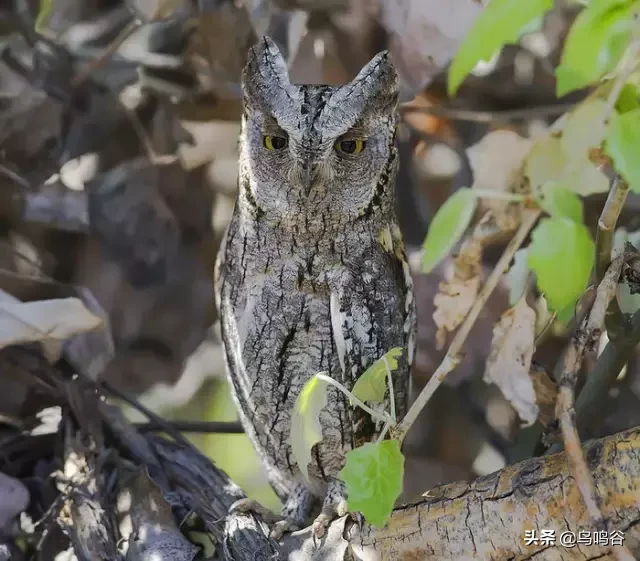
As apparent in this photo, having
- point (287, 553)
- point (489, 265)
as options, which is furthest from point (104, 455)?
point (489, 265)

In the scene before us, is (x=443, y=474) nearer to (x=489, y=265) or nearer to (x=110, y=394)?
(x=489, y=265)

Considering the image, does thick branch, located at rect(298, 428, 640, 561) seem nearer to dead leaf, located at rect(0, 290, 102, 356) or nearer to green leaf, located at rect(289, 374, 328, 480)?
green leaf, located at rect(289, 374, 328, 480)

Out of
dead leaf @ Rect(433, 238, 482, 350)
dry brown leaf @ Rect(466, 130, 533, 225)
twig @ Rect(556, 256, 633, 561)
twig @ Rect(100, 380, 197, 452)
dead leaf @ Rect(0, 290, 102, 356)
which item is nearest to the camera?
twig @ Rect(556, 256, 633, 561)

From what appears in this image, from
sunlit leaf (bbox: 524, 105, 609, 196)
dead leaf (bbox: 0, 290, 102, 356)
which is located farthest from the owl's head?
sunlit leaf (bbox: 524, 105, 609, 196)

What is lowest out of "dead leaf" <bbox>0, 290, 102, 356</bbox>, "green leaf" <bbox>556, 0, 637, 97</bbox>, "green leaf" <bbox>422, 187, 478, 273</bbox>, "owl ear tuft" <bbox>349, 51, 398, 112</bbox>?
"green leaf" <bbox>422, 187, 478, 273</bbox>

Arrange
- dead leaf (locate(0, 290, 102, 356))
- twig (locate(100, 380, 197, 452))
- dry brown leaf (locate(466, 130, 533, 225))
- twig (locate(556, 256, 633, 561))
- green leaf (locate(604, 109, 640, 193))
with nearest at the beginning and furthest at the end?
green leaf (locate(604, 109, 640, 193)), twig (locate(556, 256, 633, 561)), dry brown leaf (locate(466, 130, 533, 225)), dead leaf (locate(0, 290, 102, 356)), twig (locate(100, 380, 197, 452))

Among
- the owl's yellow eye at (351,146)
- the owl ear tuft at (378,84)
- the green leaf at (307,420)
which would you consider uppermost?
the owl ear tuft at (378,84)

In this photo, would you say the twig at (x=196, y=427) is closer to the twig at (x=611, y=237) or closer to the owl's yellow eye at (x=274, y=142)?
the owl's yellow eye at (x=274, y=142)

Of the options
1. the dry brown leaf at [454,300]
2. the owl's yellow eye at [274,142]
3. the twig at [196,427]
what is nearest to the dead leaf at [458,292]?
the dry brown leaf at [454,300]
